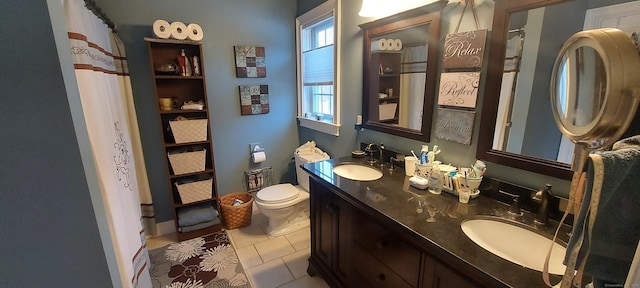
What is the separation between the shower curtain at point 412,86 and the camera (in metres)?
1.63

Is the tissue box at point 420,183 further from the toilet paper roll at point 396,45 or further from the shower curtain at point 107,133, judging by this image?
the shower curtain at point 107,133

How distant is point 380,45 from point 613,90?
1.38 m

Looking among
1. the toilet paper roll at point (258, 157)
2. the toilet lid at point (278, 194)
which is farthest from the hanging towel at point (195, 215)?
the toilet paper roll at point (258, 157)

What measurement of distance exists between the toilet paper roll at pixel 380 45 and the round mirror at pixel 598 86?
112cm

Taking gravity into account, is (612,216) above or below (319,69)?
below

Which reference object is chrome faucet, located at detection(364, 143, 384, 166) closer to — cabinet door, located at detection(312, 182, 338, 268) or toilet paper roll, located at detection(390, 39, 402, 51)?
cabinet door, located at detection(312, 182, 338, 268)

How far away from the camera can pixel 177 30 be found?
7.18 feet

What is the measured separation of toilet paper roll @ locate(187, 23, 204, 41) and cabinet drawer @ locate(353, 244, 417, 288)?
2.15 metres

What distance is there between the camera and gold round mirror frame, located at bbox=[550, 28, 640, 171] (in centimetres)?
65

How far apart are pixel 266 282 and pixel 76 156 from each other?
1695mm

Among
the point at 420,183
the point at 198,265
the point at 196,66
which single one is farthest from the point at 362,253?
the point at 196,66

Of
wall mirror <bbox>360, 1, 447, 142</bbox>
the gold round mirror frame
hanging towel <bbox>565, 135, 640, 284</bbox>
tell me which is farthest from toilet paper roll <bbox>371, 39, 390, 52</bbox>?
hanging towel <bbox>565, 135, 640, 284</bbox>

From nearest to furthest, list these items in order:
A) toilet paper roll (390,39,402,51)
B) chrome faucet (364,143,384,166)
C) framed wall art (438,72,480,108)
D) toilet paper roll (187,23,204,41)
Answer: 1. framed wall art (438,72,480,108)
2. toilet paper roll (390,39,402,51)
3. chrome faucet (364,143,384,166)
4. toilet paper roll (187,23,204,41)

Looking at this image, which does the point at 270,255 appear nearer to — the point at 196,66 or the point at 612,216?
the point at 196,66
